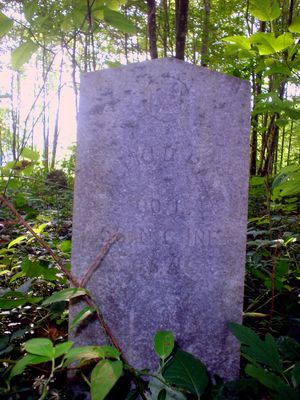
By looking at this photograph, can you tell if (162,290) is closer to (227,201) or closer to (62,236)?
(227,201)

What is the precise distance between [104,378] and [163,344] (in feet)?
0.71

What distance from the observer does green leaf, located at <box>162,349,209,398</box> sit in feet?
3.50

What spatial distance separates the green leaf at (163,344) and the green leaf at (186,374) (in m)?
0.11

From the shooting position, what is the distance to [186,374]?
1106 mm

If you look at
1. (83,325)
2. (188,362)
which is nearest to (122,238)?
(83,325)

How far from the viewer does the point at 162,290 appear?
1.42m

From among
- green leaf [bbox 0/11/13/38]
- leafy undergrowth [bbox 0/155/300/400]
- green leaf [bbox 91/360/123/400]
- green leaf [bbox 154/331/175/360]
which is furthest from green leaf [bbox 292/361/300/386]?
green leaf [bbox 0/11/13/38]

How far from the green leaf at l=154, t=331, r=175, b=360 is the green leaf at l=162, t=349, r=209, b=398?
0.11 metres

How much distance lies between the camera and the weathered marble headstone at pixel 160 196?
1.39 metres

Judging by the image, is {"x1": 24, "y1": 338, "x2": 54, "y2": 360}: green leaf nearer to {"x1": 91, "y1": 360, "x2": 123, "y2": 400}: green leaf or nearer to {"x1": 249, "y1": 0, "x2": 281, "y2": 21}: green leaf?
{"x1": 91, "y1": 360, "x2": 123, "y2": 400}: green leaf

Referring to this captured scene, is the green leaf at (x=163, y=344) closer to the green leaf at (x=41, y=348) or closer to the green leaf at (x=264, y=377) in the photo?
the green leaf at (x=264, y=377)

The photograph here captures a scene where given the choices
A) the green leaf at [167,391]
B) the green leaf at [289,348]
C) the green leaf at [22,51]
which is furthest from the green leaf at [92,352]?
the green leaf at [22,51]

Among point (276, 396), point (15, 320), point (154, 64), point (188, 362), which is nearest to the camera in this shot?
point (276, 396)

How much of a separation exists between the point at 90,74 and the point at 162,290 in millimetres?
902
